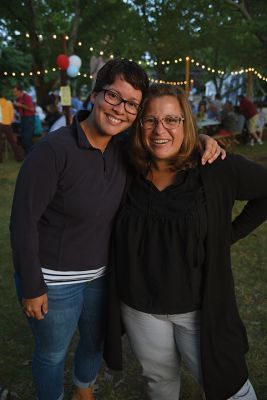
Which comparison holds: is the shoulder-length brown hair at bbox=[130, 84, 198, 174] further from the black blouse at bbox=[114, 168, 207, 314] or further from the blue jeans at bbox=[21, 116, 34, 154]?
the blue jeans at bbox=[21, 116, 34, 154]

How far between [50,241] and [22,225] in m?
0.18

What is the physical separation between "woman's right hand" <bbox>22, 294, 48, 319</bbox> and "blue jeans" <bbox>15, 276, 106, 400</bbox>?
6 centimetres

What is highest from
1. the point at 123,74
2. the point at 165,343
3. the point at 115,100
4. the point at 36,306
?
the point at 123,74

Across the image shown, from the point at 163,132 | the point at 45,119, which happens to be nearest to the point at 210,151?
the point at 163,132

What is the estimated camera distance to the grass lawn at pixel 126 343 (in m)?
2.51

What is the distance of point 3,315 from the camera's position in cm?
334

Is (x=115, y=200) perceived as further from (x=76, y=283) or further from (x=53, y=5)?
(x=53, y=5)

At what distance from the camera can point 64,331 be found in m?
1.84

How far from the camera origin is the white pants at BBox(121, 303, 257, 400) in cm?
179

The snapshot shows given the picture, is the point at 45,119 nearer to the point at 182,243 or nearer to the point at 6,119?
the point at 6,119

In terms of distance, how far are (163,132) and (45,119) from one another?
419 inches

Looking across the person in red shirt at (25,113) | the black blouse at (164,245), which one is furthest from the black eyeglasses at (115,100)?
the person in red shirt at (25,113)

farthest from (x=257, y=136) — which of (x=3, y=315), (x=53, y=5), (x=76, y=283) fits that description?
(x=76, y=283)

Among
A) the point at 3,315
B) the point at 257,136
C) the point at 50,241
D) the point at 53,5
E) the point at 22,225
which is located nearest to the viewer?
the point at 22,225
